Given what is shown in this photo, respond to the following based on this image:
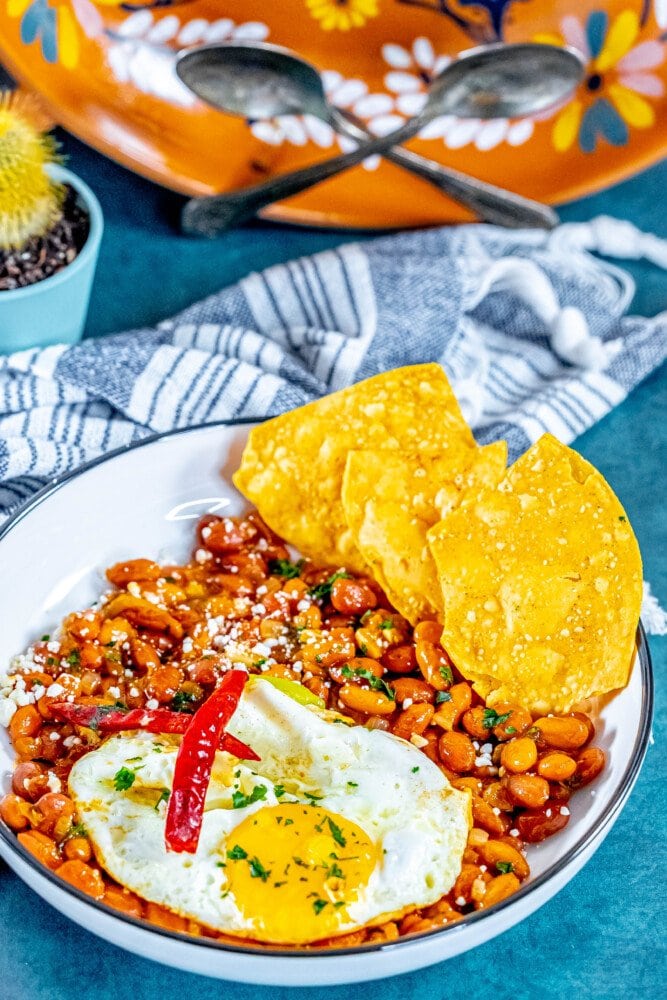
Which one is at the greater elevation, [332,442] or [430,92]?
[430,92]

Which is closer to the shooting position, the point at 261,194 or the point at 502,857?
the point at 502,857

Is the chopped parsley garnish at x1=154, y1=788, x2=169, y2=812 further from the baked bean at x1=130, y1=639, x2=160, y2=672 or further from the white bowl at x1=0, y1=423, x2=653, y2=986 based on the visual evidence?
the baked bean at x1=130, y1=639, x2=160, y2=672

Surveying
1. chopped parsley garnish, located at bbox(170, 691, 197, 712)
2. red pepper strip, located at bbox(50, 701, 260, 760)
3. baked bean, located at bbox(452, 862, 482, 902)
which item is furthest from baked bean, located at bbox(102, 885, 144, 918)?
baked bean, located at bbox(452, 862, 482, 902)

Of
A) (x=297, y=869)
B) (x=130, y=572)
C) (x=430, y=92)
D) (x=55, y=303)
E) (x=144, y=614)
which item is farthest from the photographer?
(x=430, y=92)

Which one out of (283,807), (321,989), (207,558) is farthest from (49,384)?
(321,989)

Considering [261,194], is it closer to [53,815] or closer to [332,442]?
[332,442]

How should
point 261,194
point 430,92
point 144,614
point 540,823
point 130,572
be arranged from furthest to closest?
point 261,194 → point 430,92 → point 130,572 → point 144,614 → point 540,823

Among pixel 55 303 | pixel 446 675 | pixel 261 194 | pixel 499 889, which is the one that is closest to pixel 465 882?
pixel 499 889

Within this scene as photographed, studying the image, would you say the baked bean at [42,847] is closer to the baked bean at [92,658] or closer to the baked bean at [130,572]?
the baked bean at [92,658]
